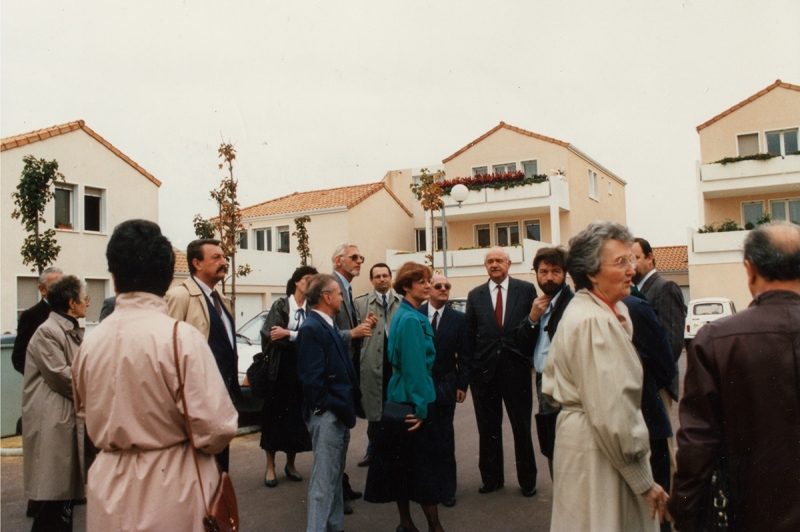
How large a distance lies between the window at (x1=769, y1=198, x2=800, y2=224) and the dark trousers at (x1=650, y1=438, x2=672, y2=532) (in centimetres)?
3033

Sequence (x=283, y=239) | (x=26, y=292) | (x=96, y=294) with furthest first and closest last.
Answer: (x=283, y=239) → (x=96, y=294) → (x=26, y=292)

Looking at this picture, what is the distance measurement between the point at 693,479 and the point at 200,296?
3.53 metres

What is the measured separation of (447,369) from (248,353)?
528 centimetres

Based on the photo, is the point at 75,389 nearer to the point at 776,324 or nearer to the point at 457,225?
the point at 776,324

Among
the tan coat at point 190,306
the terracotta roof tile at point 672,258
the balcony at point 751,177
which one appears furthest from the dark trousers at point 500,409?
the terracotta roof tile at point 672,258

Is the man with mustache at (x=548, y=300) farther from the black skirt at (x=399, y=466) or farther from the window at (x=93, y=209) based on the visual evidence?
the window at (x=93, y=209)

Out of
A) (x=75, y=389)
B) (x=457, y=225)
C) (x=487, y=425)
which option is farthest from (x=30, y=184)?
(x=457, y=225)

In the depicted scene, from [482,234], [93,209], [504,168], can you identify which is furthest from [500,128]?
[93,209]

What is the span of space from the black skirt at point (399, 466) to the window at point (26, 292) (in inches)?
785

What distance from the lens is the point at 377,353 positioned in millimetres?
6340

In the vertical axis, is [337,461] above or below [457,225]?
below

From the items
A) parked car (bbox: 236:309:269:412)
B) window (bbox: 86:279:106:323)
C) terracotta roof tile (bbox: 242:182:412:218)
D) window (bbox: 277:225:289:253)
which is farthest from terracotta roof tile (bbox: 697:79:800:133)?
window (bbox: 86:279:106:323)

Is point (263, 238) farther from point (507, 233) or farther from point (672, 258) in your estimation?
point (672, 258)

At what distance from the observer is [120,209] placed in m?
25.2
